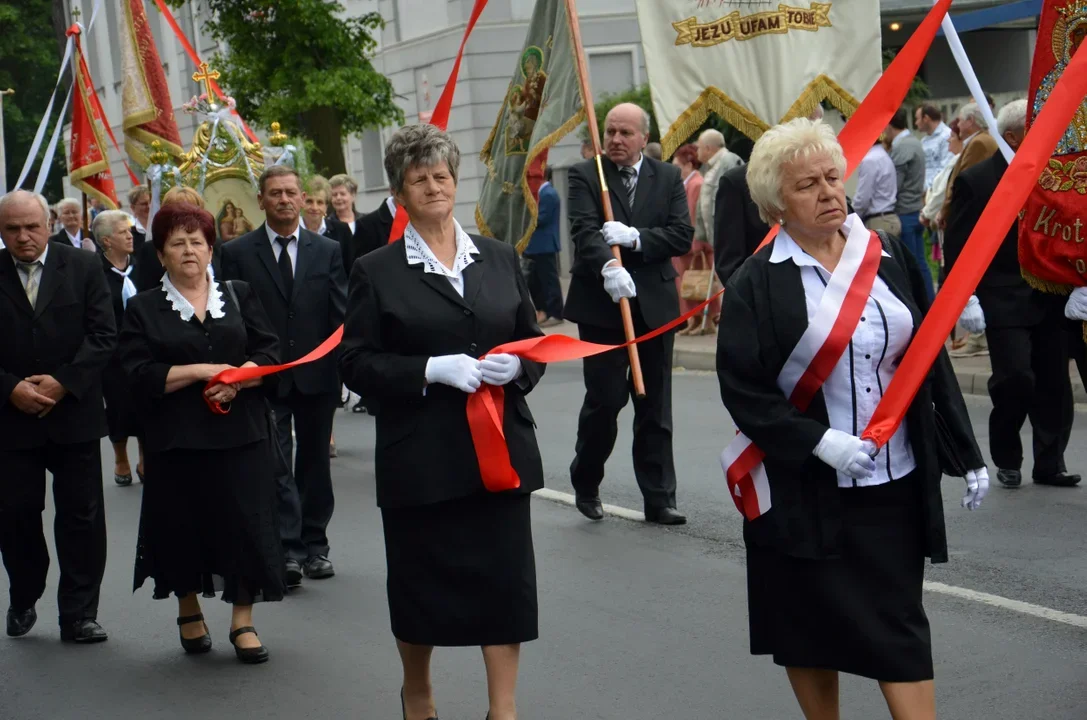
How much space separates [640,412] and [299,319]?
1.89 metres

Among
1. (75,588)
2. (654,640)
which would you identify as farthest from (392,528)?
(75,588)

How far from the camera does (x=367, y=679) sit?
585 centimetres

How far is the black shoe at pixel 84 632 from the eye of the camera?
671cm

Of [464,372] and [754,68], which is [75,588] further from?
[754,68]

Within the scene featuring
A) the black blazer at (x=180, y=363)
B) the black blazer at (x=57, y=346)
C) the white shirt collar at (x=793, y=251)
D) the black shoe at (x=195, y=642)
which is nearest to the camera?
the white shirt collar at (x=793, y=251)

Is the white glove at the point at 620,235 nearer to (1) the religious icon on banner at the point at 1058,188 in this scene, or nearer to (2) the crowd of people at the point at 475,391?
(2) the crowd of people at the point at 475,391

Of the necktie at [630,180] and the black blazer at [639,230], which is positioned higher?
the necktie at [630,180]

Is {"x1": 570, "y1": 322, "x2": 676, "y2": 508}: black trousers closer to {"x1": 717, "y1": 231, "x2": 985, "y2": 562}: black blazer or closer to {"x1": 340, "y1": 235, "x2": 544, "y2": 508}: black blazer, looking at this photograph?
{"x1": 340, "y1": 235, "x2": 544, "y2": 508}: black blazer

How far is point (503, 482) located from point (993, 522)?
360cm

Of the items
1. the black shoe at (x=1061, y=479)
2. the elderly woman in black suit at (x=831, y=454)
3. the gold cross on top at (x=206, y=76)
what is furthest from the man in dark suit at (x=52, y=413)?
the gold cross on top at (x=206, y=76)

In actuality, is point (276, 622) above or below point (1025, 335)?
below

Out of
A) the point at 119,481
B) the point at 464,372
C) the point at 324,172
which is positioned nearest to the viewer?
the point at 464,372

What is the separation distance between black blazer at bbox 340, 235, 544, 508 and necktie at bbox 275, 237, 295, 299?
2745 millimetres

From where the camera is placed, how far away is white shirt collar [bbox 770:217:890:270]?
13.6 feet
